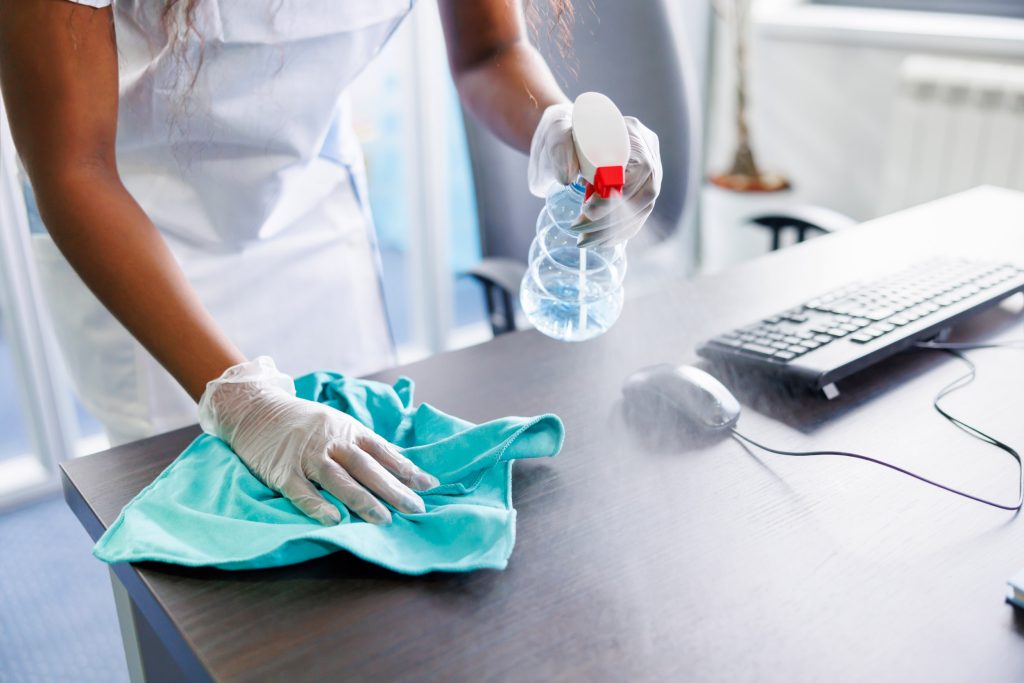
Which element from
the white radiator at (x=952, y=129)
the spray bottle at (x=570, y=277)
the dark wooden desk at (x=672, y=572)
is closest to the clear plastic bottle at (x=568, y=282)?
the spray bottle at (x=570, y=277)

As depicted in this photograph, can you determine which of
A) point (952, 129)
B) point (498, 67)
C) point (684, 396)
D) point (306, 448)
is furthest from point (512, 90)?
point (952, 129)

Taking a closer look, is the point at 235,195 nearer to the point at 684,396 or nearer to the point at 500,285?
the point at 500,285

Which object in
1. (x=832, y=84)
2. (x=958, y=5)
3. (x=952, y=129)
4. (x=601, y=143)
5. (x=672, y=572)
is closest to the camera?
(x=672, y=572)

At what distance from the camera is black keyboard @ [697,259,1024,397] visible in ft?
3.52

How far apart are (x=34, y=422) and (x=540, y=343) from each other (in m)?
1.51

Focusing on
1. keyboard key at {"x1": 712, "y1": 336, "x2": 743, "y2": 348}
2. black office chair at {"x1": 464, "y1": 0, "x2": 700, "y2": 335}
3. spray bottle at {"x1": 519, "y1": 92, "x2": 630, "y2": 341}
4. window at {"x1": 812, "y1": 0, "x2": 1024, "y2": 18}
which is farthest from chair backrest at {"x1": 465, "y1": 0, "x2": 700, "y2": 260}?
window at {"x1": 812, "y1": 0, "x2": 1024, "y2": 18}

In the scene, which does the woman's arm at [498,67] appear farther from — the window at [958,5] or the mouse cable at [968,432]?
the window at [958,5]

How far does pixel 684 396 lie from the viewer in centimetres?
100

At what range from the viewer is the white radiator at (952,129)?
2.42 m

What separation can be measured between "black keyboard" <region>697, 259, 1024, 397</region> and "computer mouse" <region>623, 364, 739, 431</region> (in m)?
0.10

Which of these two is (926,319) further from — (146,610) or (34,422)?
(34,422)

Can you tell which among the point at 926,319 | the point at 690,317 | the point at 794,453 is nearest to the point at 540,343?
the point at 690,317

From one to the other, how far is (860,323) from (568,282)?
39 cm

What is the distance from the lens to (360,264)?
58.9 inches
